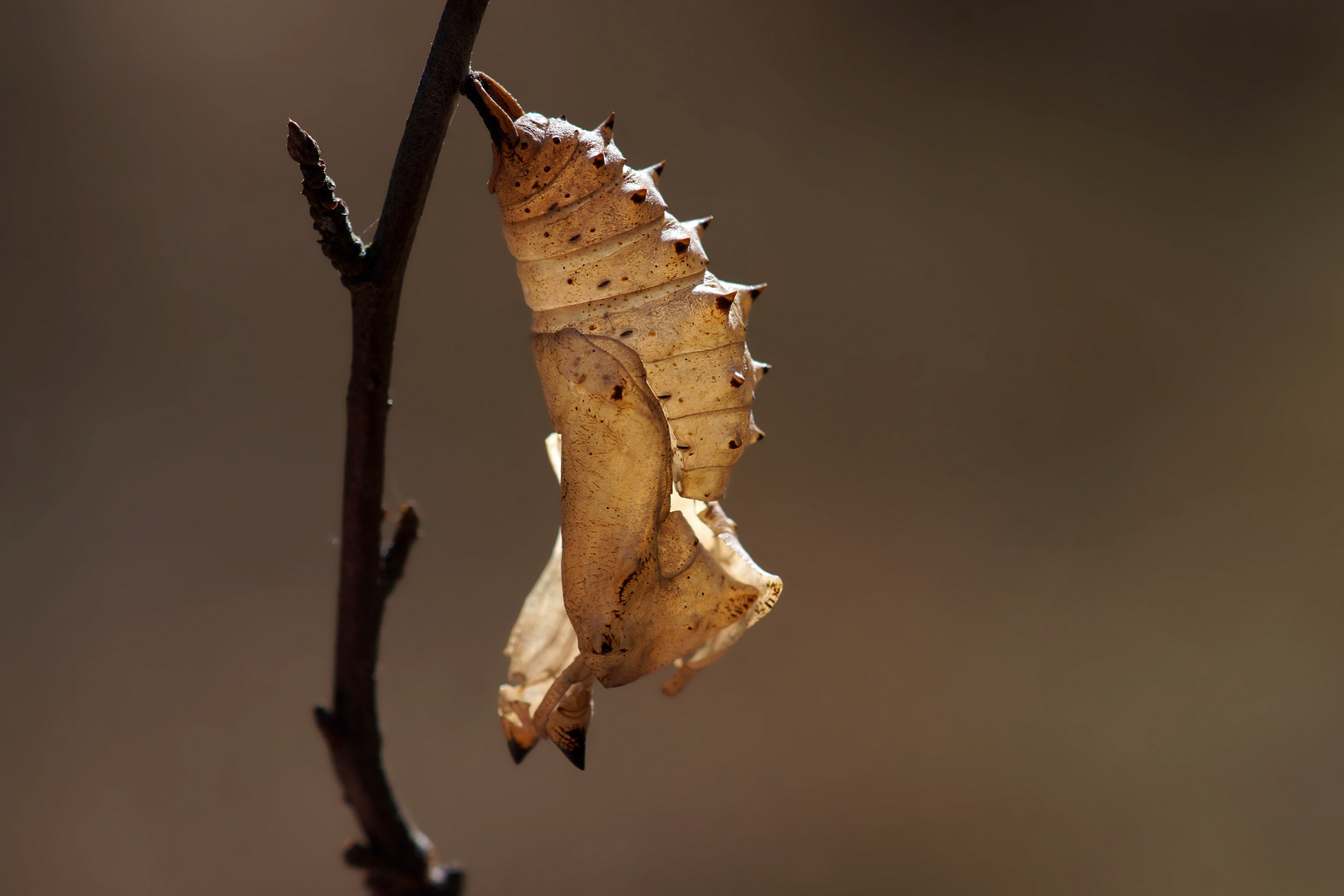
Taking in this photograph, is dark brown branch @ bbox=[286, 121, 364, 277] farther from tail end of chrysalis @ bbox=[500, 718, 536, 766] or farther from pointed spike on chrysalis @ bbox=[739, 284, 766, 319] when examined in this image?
tail end of chrysalis @ bbox=[500, 718, 536, 766]

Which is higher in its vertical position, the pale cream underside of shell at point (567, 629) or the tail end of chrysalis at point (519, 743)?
the pale cream underside of shell at point (567, 629)

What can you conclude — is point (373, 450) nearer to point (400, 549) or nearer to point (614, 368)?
point (400, 549)

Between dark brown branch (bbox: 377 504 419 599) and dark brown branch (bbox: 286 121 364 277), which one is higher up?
dark brown branch (bbox: 286 121 364 277)

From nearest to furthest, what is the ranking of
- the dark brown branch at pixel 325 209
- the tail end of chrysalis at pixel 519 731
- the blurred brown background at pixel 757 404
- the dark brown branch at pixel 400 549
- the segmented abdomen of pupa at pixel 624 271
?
the dark brown branch at pixel 325 209
the segmented abdomen of pupa at pixel 624 271
the tail end of chrysalis at pixel 519 731
the dark brown branch at pixel 400 549
the blurred brown background at pixel 757 404

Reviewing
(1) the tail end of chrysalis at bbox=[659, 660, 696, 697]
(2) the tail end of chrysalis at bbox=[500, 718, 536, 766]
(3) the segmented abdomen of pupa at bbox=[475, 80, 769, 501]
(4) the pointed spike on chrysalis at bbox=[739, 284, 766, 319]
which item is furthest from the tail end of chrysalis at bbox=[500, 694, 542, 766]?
(4) the pointed spike on chrysalis at bbox=[739, 284, 766, 319]

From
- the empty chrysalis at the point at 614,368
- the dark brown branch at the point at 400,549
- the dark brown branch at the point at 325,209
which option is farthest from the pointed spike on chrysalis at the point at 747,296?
the dark brown branch at the point at 400,549

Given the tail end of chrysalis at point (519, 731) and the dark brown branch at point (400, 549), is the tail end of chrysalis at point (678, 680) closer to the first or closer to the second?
the tail end of chrysalis at point (519, 731)

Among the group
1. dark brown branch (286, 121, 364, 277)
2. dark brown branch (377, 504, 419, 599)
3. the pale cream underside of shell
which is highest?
dark brown branch (286, 121, 364, 277)

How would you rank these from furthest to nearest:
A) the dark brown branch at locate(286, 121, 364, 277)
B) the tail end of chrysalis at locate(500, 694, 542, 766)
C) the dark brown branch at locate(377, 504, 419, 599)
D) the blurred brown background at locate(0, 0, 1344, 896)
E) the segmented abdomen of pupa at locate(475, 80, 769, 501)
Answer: the blurred brown background at locate(0, 0, 1344, 896), the dark brown branch at locate(377, 504, 419, 599), the tail end of chrysalis at locate(500, 694, 542, 766), the segmented abdomen of pupa at locate(475, 80, 769, 501), the dark brown branch at locate(286, 121, 364, 277)
